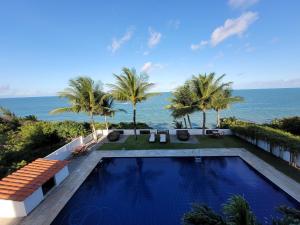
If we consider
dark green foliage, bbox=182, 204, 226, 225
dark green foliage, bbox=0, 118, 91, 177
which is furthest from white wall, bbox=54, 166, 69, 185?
dark green foliage, bbox=182, 204, 226, 225

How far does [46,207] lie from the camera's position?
7566 millimetres

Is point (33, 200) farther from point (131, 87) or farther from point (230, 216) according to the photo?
point (131, 87)

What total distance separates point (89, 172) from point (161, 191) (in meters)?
4.34

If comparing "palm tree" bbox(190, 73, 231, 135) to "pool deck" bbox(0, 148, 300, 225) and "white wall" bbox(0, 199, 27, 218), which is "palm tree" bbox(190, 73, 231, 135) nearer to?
"pool deck" bbox(0, 148, 300, 225)

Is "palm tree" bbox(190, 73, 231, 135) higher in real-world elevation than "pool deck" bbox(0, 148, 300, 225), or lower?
higher

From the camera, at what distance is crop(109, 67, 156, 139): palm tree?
15.5 meters

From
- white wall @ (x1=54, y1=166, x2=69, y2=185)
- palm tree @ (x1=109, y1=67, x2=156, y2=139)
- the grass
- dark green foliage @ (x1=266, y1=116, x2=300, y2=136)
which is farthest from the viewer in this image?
dark green foliage @ (x1=266, y1=116, x2=300, y2=136)

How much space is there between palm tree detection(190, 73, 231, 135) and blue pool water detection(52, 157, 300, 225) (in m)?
5.61

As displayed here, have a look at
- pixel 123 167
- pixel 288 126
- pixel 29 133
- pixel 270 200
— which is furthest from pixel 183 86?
pixel 29 133

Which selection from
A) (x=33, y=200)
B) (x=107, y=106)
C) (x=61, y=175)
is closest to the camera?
(x=33, y=200)

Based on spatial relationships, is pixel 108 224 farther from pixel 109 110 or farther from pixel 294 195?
pixel 109 110

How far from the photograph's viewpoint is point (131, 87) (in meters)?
15.6

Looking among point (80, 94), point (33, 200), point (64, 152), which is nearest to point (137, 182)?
point (33, 200)

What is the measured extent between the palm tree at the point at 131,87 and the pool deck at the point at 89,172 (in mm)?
4515
